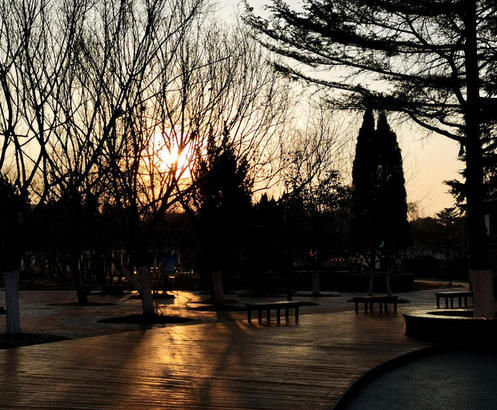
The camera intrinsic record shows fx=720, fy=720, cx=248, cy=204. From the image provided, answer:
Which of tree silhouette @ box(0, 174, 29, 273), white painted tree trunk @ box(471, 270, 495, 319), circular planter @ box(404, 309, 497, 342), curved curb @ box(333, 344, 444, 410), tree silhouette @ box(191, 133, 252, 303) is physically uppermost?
tree silhouette @ box(191, 133, 252, 303)

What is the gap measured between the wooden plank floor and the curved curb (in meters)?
0.09

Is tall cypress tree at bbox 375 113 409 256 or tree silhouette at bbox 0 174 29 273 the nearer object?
tree silhouette at bbox 0 174 29 273

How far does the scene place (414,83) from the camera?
50.3 ft

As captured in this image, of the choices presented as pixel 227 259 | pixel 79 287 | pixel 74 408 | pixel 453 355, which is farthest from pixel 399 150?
pixel 74 408

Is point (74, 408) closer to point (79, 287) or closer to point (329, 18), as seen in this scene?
point (329, 18)

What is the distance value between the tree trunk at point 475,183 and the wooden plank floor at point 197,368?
1.85 m

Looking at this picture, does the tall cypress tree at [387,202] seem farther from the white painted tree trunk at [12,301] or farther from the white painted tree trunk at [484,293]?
the white painted tree trunk at [12,301]

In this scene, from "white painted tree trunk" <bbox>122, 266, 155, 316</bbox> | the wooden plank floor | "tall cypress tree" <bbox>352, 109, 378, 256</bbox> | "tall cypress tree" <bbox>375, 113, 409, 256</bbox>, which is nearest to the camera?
the wooden plank floor

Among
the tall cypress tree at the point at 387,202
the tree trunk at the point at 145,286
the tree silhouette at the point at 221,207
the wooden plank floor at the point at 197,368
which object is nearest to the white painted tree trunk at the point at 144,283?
the tree trunk at the point at 145,286

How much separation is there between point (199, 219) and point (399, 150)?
23.4m

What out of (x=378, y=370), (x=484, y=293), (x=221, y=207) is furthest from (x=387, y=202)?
(x=378, y=370)

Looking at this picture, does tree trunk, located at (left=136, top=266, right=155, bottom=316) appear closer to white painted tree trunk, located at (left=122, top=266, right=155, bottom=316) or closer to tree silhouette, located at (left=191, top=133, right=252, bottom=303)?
white painted tree trunk, located at (left=122, top=266, right=155, bottom=316)

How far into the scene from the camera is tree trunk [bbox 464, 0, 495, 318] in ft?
48.0

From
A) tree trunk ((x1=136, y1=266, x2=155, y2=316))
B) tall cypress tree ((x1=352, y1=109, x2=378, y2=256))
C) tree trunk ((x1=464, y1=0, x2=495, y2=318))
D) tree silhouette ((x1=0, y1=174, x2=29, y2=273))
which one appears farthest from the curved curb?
→ tall cypress tree ((x1=352, y1=109, x2=378, y2=256))
